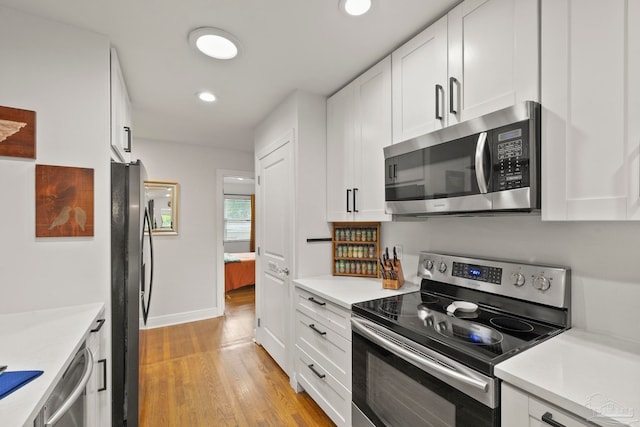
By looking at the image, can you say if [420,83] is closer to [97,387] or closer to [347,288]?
[347,288]

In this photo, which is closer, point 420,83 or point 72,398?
point 72,398

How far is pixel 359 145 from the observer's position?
2.06 metres

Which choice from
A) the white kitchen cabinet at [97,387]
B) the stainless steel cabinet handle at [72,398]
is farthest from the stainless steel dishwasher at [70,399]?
the white kitchen cabinet at [97,387]

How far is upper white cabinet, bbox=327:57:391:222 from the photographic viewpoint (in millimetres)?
1866

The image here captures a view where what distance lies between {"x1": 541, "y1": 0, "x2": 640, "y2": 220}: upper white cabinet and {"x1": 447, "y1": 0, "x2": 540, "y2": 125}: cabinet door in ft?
0.16

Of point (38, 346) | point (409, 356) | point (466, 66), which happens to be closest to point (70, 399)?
point (38, 346)

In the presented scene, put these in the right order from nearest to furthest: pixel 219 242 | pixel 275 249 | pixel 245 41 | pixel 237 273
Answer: pixel 245 41
pixel 275 249
pixel 219 242
pixel 237 273

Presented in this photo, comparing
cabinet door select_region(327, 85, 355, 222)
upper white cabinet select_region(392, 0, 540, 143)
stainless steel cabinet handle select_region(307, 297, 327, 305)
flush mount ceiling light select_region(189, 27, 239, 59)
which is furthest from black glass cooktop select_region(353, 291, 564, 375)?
flush mount ceiling light select_region(189, 27, 239, 59)

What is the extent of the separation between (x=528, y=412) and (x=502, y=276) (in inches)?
27.7

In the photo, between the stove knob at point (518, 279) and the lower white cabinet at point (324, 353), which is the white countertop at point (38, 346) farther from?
the stove knob at point (518, 279)

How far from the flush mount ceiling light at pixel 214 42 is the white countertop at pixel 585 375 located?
200 cm

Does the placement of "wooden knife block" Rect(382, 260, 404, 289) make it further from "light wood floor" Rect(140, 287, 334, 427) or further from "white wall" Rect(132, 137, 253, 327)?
"white wall" Rect(132, 137, 253, 327)

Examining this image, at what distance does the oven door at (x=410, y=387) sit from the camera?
0.96 meters

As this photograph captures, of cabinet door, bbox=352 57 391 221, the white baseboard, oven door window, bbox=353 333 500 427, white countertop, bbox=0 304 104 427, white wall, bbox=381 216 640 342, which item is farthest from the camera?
the white baseboard
